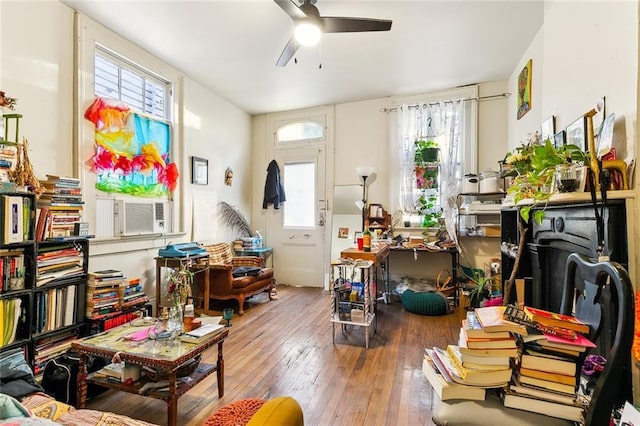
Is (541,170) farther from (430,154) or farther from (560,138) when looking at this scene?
(430,154)

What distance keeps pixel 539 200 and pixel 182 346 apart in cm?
229

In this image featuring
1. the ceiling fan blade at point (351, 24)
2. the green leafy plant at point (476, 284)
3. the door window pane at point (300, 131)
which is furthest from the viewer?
the door window pane at point (300, 131)

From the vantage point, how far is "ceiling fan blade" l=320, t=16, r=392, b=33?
7.51 ft

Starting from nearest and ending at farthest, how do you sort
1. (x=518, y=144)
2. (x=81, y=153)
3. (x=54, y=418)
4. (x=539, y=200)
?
(x=54, y=418)
(x=539, y=200)
(x=81, y=153)
(x=518, y=144)

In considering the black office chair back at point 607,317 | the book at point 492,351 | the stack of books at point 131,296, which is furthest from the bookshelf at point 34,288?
the black office chair back at point 607,317

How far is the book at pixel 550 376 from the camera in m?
1.07

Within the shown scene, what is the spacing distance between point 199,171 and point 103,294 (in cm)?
222

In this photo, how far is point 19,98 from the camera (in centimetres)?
245

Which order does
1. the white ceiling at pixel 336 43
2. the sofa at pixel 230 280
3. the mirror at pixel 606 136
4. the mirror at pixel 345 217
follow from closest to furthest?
the mirror at pixel 606 136
the white ceiling at pixel 336 43
the sofa at pixel 230 280
the mirror at pixel 345 217

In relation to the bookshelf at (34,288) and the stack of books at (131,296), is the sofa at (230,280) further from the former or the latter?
the bookshelf at (34,288)

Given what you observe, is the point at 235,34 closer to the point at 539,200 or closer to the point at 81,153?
the point at 81,153

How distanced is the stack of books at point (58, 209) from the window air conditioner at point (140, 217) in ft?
2.62

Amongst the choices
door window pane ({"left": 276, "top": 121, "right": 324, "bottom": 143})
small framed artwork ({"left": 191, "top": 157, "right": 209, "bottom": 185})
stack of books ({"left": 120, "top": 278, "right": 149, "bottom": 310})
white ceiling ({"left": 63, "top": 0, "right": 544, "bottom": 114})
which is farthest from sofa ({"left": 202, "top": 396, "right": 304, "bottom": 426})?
door window pane ({"left": 276, "top": 121, "right": 324, "bottom": 143})

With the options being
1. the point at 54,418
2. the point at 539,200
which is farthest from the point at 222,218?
the point at 539,200
